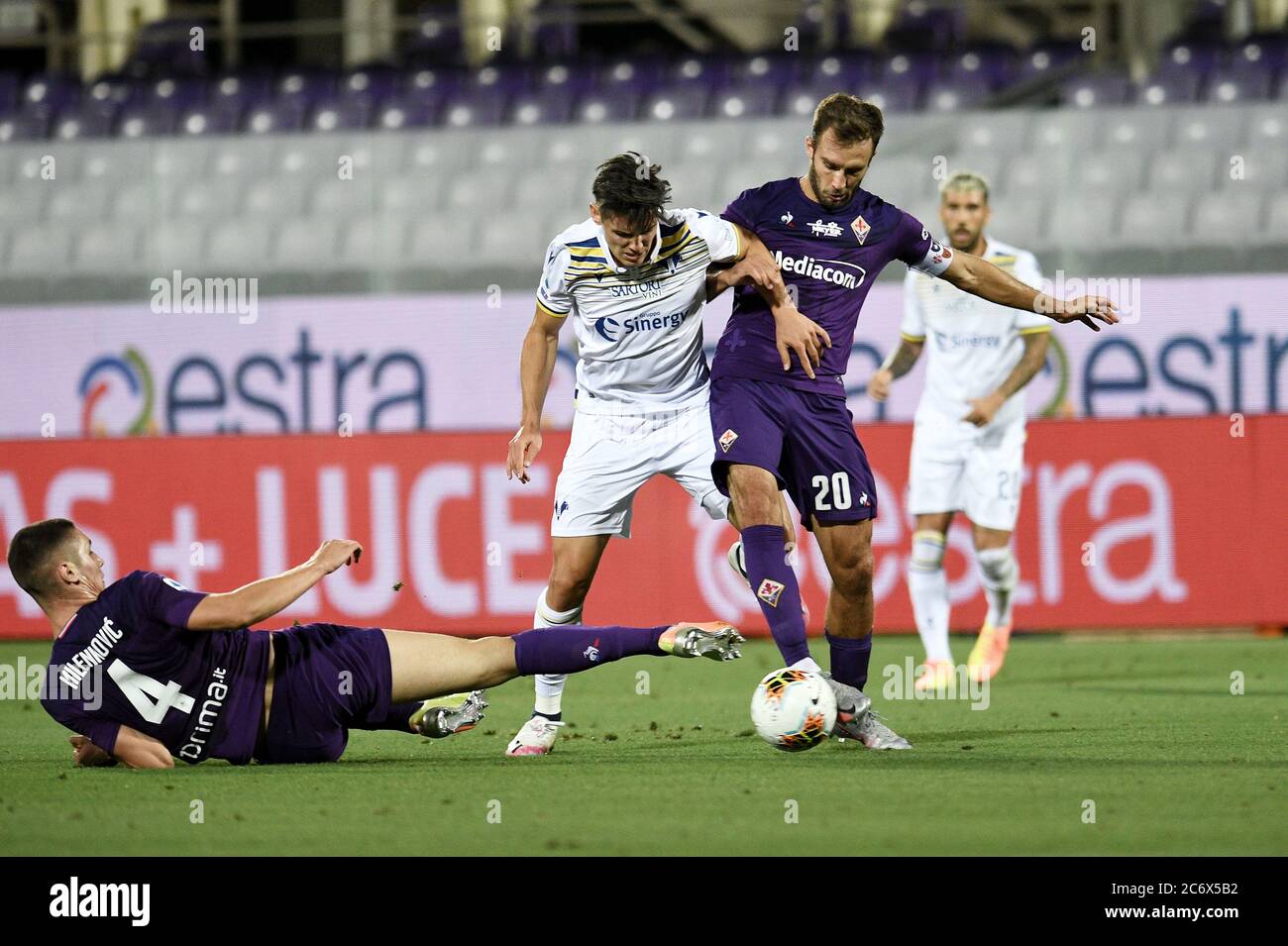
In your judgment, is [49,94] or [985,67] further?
[49,94]

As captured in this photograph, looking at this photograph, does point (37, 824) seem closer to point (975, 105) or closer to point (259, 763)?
point (259, 763)

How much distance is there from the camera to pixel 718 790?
537cm

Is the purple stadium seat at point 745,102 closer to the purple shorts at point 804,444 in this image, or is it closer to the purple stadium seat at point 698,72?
the purple stadium seat at point 698,72

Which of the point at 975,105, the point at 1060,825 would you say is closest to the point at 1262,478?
the point at 975,105

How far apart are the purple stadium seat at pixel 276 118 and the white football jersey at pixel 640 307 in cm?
855

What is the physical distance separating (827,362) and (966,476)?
288cm

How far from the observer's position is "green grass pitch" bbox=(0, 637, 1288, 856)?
4.52 metres

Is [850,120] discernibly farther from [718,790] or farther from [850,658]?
[718,790]

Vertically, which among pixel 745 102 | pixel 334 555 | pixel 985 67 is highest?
pixel 985 67

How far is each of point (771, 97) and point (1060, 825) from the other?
10098mm

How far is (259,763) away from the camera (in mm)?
6133

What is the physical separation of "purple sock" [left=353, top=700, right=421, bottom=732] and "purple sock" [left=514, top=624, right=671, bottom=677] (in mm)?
448

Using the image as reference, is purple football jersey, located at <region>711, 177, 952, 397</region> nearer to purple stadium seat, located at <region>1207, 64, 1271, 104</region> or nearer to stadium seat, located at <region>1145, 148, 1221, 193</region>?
stadium seat, located at <region>1145, 148, 1221, 193</region>

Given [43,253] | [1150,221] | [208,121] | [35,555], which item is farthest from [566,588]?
[208,121]
